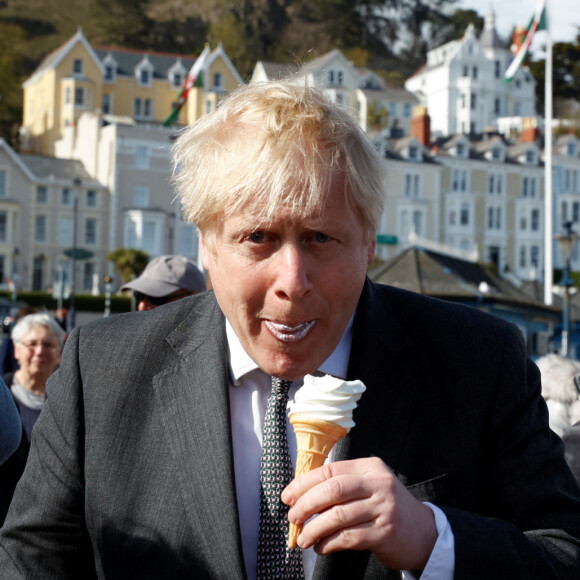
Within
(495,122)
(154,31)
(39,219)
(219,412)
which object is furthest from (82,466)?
(154,31)

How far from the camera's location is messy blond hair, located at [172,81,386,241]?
2.25m

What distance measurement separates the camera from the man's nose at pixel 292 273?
7.21ft

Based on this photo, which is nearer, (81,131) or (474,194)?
(81,131)

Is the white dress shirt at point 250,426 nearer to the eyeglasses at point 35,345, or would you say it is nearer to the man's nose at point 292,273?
the man's nose at point 292,273

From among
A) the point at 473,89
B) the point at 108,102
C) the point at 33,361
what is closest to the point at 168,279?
the point at 33,361

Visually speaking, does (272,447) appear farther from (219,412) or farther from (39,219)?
(39,219)

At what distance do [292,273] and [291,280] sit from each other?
0.05 feet

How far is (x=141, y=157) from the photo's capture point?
7144cm

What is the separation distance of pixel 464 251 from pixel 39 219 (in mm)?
32822

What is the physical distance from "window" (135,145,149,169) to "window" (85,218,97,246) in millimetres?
5161

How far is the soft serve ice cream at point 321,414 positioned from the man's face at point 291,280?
0.19 metres

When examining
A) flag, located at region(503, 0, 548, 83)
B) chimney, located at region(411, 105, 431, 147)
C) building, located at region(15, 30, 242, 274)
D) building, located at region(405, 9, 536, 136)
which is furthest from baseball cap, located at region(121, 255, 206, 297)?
building, located at region(405, 9, 536, 136)

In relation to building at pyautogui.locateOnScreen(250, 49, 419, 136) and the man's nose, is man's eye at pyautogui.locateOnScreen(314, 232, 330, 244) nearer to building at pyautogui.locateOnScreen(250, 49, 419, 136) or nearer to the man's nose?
the man's nose

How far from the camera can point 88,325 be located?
2.75 m
